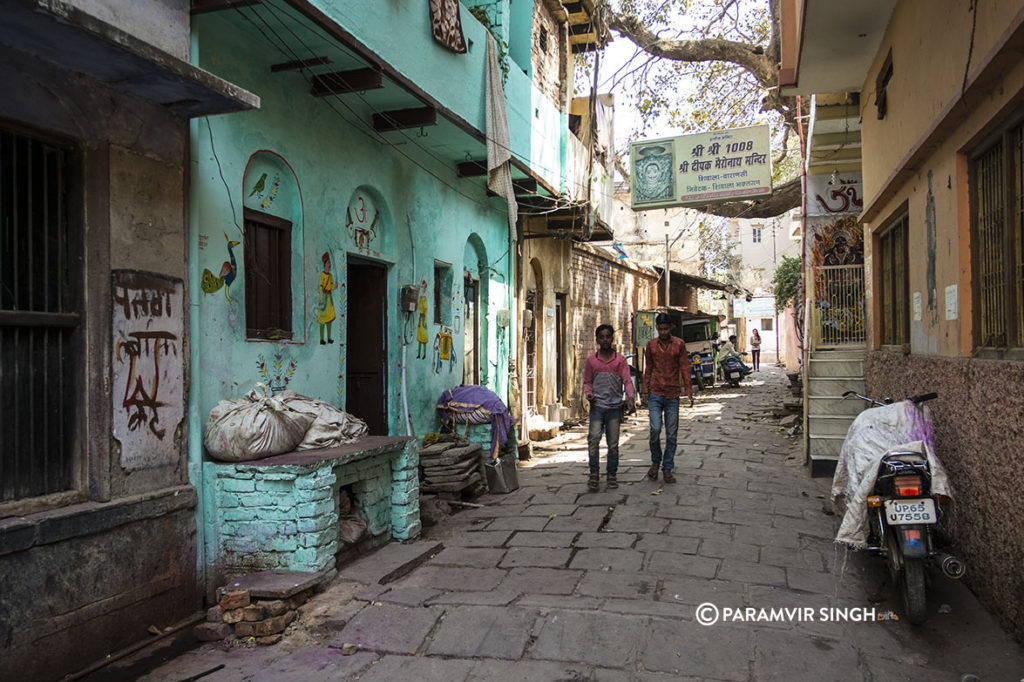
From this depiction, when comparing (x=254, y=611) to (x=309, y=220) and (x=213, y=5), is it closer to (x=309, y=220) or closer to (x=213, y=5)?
(x=309, y=220)

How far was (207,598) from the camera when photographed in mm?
4602

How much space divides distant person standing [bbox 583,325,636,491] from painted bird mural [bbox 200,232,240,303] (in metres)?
4.04

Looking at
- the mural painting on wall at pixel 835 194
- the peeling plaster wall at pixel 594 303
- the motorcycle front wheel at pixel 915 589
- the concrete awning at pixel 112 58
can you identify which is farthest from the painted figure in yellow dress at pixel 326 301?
the peeling plaster wall at pixel 594 303

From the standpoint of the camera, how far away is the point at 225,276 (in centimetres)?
496

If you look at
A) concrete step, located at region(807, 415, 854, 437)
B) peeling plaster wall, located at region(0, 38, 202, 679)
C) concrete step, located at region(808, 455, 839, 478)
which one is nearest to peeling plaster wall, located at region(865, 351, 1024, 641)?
concrete step, located at region(808, 455, 839, 478)

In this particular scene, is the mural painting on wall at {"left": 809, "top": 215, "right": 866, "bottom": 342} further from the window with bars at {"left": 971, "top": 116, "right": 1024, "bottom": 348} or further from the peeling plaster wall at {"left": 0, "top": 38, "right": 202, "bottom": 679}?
the peeling plaster wall at {"left": 0, "top": 38, "right": 202, "bottom": 679}

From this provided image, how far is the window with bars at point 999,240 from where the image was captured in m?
4.03

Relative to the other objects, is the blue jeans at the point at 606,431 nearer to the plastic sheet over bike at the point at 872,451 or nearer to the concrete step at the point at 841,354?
the plastic sheet over bike at the point at 872,451

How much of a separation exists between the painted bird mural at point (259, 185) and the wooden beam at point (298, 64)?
2.77ft

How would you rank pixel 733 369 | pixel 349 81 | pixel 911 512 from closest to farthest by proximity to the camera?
pixel 911 512 < pixel 349 81 < pixel 733 369

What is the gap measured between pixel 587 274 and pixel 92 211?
12.6 m

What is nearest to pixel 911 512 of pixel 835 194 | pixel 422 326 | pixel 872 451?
pixel 872 451

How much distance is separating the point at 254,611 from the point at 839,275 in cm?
996

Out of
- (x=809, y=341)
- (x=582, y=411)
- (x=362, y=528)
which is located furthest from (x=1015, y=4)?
(x=582, y=411)
